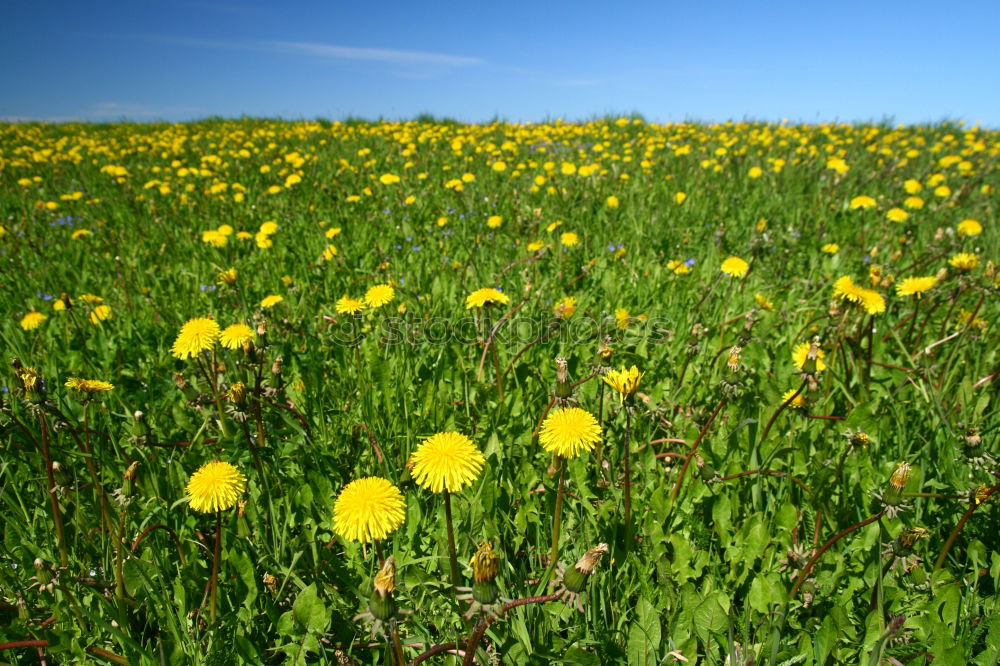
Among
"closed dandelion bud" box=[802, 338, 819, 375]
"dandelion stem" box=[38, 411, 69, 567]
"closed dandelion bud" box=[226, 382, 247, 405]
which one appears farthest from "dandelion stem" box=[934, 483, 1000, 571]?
"dandelion stem" box=[38, 411, 69, 567]

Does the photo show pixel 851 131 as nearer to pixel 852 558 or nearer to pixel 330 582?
pixel 852 558

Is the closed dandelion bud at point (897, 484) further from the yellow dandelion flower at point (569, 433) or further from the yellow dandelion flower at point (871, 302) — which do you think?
the yellow dandelion flower at point (871, 302)

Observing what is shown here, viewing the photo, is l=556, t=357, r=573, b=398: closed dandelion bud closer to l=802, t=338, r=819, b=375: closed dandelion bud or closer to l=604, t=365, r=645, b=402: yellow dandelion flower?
l=604, t=365, r=645, b=402: yellow dandelion flower

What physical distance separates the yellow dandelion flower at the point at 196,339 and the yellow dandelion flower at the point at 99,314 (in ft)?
3.56

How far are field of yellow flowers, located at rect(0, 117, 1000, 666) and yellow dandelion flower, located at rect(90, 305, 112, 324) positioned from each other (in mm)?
60

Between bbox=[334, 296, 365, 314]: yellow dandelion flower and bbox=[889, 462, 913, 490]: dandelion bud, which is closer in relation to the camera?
bbox=[889, 462, 913, 490]: dandelion bud

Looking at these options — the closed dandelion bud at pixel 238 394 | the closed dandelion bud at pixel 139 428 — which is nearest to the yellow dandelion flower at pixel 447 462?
the closed dandelion bud at pixel 238 394

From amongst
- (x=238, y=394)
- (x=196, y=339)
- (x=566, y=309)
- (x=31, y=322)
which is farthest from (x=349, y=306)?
(x=31, y=322)

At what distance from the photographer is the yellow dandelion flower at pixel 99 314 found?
236 centimetres

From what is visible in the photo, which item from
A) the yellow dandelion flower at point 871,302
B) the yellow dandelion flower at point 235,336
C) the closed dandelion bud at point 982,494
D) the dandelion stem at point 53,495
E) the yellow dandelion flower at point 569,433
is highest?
the yellow dandelion flower at point 871,302

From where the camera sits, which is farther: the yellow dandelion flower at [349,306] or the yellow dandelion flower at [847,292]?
the yellow dandelion flower at [349,306]

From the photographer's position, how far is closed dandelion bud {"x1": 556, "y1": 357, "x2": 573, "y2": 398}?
133 cm

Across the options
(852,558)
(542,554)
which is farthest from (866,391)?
(542,554)

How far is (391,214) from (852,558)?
373cm
